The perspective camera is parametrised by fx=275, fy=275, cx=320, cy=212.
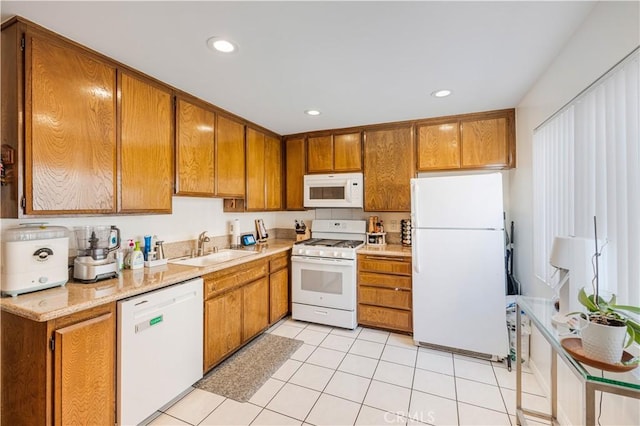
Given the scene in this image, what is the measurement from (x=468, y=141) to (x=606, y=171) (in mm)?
1701

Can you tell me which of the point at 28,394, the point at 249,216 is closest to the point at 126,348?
the point at 28,394

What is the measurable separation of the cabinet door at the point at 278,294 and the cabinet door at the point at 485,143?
241cm

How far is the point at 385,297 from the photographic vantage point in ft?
9.84

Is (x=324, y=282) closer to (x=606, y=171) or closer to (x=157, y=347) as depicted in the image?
(x=157, y=347)

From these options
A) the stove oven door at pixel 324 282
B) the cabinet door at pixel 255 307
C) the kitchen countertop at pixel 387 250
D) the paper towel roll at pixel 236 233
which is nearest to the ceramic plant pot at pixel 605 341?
the kitchen countertop at pixel 387 250

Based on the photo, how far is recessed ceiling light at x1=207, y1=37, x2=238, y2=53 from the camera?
1.60 m

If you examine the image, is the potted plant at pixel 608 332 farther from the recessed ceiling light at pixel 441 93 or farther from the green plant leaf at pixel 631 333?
the recessed ceiling light at pixel 441 93

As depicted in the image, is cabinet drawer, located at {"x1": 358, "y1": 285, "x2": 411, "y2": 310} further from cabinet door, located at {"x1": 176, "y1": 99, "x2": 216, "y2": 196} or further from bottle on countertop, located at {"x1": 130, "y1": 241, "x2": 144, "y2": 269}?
bottle on countertop, located at {"x1": 130, "y1": 241, "x2": 144, "y2": 269}

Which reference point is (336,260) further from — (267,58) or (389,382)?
(267,58)

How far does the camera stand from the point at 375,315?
9.99 feet

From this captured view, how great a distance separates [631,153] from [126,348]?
8.97 feet

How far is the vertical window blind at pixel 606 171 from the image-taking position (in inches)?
47.0

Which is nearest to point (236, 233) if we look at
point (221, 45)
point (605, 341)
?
point (221, 45)

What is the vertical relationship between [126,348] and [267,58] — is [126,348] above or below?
below
